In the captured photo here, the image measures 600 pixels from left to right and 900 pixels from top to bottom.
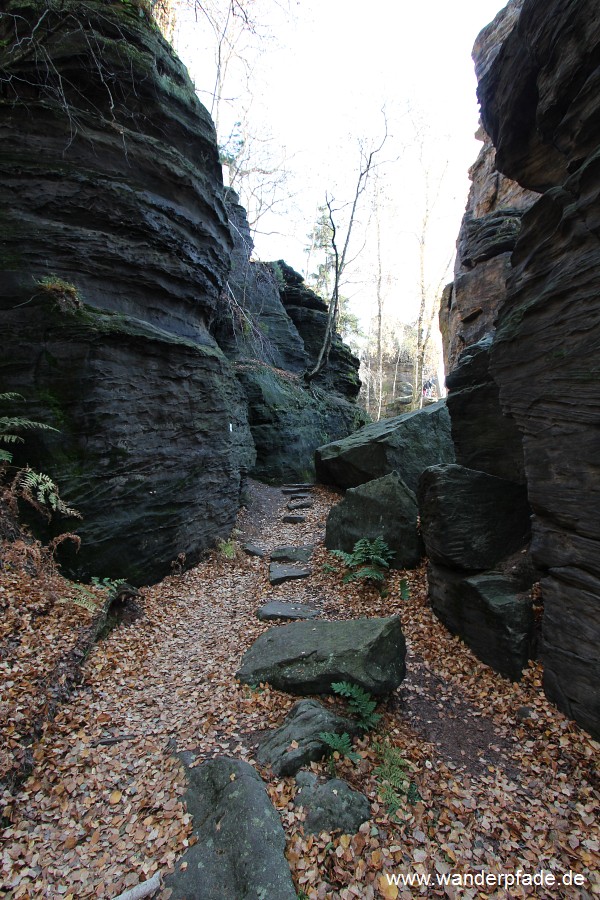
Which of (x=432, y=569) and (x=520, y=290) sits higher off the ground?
(x=520, y=290)

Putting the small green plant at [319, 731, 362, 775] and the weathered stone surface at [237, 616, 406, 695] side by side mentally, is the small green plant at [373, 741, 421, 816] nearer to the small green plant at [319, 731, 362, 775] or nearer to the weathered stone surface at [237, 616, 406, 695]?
the small green plant at [319, 731, 362, 775]

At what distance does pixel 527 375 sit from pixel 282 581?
5.40 metres

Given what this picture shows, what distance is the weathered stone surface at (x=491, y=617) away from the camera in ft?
15.5

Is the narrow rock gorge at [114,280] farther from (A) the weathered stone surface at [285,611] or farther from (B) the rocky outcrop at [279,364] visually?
(B) the rocky outcrop at [279,364]

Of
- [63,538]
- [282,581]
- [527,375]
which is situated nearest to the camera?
[527,375]

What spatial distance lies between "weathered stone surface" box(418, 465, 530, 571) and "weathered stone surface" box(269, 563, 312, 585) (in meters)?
2.79

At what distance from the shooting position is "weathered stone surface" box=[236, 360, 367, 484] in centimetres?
1502

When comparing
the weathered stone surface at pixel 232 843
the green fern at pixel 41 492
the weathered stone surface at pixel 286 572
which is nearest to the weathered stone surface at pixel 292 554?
the weathered stone surface at pixel 286 572

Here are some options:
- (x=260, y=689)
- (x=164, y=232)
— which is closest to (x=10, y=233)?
(x=164, y=232)

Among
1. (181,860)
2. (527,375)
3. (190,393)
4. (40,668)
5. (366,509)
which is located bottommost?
(181,860)

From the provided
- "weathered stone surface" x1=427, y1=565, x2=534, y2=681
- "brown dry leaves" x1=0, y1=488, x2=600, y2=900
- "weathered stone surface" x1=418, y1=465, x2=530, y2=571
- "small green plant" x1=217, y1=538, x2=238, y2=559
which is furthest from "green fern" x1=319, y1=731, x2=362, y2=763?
"small green plant" x1=217, y1=538, x2=238, y2=559

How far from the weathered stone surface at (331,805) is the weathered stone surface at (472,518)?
3.01 m

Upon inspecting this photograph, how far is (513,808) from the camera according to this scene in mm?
3469

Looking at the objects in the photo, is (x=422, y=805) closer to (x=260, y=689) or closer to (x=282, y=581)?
(x=260, y=689)
